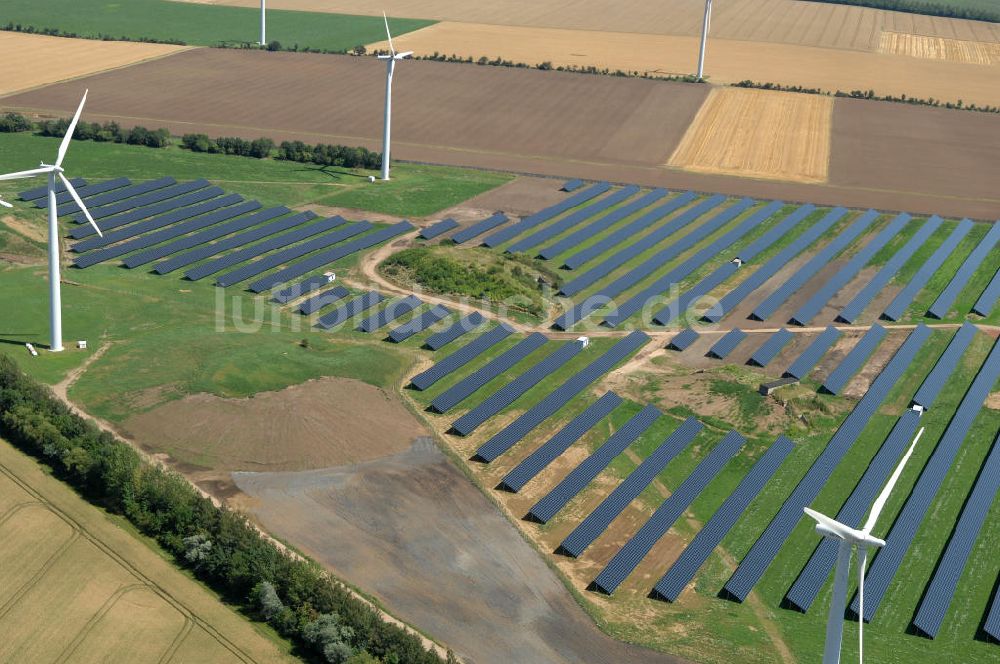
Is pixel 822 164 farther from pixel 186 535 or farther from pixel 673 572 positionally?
pixel 186 535

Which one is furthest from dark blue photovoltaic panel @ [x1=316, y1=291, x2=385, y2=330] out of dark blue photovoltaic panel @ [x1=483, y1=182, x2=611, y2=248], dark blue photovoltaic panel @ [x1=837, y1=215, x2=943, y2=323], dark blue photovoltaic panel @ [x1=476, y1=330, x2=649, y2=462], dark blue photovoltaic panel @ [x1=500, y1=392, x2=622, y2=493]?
dark blue photovoltaic panel @ [x1=837, y1=215, x2=943, y2=323]

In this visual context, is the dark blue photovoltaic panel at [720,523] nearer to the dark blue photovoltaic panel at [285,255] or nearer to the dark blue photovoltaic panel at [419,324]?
→ the dark blue photovoltaic panel at [419,324]

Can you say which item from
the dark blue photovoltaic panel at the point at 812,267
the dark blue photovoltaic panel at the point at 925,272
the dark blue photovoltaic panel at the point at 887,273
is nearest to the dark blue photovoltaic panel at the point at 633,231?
the dark blue photovoltaic panel at the point at 812,267

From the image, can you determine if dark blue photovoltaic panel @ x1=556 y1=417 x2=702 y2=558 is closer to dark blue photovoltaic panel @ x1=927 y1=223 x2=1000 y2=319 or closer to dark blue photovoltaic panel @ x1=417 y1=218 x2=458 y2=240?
dark blue photovoltaic panel @ x1=927 y1=223 x2=1000 y2=319

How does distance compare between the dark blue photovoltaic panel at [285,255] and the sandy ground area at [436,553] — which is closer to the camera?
the sandy ground area at [436,553]

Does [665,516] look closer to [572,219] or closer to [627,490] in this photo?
[627,490]
